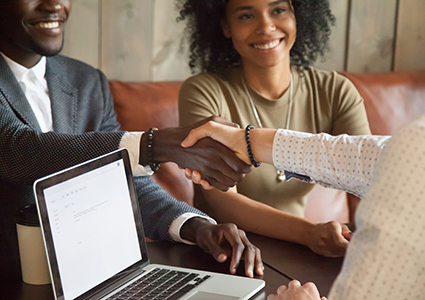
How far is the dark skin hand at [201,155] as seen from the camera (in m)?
1.21

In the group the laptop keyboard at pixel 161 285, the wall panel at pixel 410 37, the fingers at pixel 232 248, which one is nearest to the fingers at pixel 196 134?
the fingers at pixel 232 248

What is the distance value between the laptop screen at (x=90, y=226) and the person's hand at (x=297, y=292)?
29cm

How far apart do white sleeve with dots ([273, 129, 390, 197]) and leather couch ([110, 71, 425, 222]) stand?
0.93 m

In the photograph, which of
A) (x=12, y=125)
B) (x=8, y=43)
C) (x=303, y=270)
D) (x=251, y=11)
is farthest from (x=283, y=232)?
(x=8, y=43)

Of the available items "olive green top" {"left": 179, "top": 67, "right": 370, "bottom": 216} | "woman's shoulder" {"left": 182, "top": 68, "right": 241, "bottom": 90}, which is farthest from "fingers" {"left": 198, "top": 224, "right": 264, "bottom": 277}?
"woman's shoulder" {"left": 182, "top": 68, "right": 241, "bottom": 90}

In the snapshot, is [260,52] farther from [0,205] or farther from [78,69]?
[0,205]

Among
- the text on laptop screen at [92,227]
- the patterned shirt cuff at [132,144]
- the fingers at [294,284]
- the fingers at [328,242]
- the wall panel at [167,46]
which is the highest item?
the wall panel at [167,46]

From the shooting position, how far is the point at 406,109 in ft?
7.48

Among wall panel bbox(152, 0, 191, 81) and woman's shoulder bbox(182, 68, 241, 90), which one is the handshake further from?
wall panel bbox(152, 0, 191, 81)

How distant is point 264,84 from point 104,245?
1.10 meters

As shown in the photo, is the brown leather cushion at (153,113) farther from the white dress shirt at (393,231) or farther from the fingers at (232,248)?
the white dress shirt at (393,231)

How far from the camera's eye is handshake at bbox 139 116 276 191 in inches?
47.8

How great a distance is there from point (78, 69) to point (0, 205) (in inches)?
21.4

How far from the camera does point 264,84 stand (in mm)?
1853
